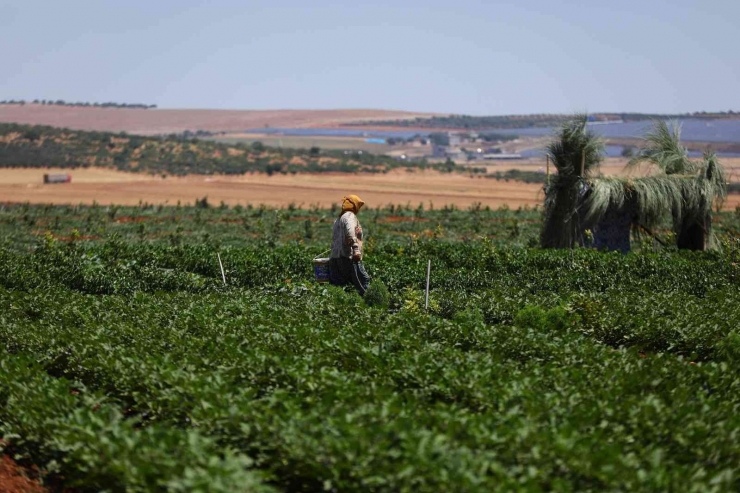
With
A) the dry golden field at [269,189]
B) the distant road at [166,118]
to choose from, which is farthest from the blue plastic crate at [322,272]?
the distant road at [166,118]

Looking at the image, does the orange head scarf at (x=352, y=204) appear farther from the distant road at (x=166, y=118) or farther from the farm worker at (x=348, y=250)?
the distant road at (x=166, y=118)

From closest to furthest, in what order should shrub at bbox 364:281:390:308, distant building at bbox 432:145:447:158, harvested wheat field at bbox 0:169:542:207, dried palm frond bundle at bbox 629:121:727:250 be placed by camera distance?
shrub at bbox 364:281:390:308 < dried palm frond bundle at bbox 629:121:727:250 < harvested wheat field at bbox 0:169:542:207 < distant building at bbox 432:145:447:158

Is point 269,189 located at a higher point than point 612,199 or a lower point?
lower

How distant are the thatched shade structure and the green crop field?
5.75 metres

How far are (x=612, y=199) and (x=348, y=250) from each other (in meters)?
9.08

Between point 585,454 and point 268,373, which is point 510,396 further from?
point 268,373

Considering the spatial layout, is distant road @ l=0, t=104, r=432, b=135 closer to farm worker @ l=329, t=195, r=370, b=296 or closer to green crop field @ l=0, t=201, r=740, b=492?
farm worker @ l=329, t=195, r=370, b=296

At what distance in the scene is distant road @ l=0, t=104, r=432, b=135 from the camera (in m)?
152

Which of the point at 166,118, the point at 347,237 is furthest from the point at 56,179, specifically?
the point at 166,118

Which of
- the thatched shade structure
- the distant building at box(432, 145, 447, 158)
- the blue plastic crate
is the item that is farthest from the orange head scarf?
the distant building at box(432, 145, 447, 158)

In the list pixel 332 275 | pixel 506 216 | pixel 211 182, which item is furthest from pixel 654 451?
pixel 211 182

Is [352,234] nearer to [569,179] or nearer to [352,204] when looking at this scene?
[352,204]

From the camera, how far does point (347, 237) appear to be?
13.1m

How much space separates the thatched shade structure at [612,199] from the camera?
20.6 metres
